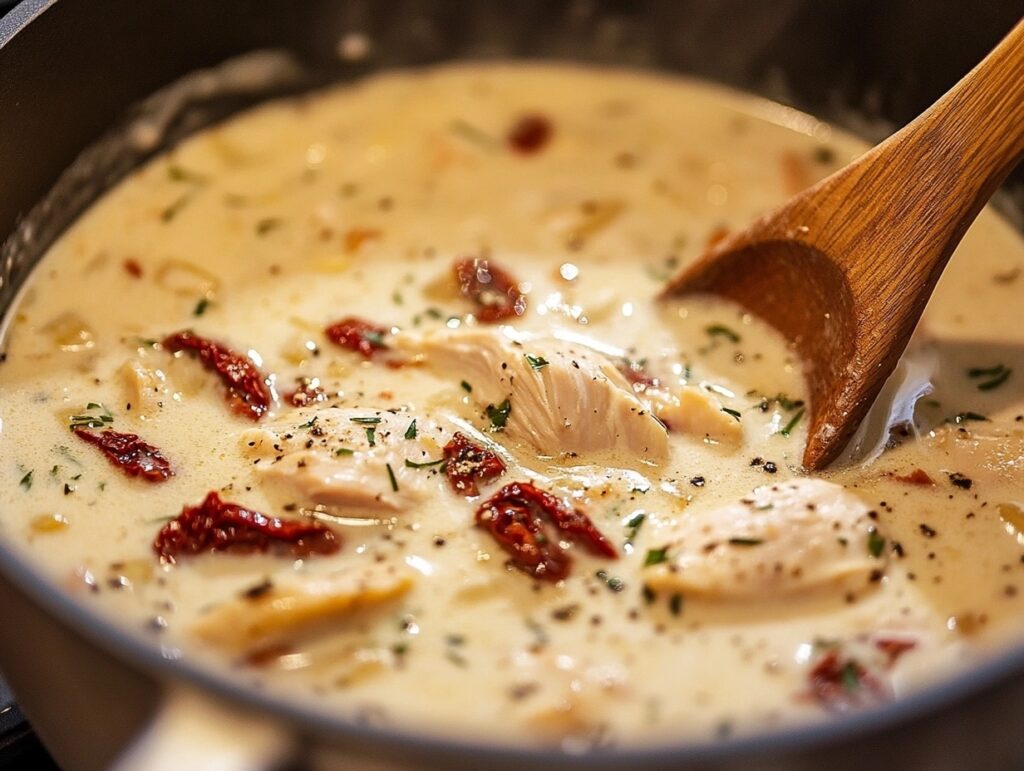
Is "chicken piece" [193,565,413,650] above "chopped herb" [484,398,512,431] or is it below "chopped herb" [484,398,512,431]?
below

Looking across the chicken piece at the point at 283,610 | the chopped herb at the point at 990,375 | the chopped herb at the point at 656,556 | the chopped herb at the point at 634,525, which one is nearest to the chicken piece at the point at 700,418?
the chopped herb at the point at 634,525

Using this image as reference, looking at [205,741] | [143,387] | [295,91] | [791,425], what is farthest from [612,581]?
[295,91]

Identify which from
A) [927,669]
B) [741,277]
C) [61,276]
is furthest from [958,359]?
[61,276]

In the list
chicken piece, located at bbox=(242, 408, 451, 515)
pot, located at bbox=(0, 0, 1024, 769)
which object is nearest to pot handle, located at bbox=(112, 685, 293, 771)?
pot, located at bbox=(0, 0, 1024, 769)

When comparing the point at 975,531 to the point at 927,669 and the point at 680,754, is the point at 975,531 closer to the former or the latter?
the point at 927,669

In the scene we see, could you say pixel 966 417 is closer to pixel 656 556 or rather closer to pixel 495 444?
pixel 656 556

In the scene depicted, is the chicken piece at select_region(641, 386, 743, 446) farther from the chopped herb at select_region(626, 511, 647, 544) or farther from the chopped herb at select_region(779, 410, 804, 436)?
the chopped herb at select_region(626, 511, 647, 544)

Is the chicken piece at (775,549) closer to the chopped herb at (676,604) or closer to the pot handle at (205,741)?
the chopped herb at (676,604)
